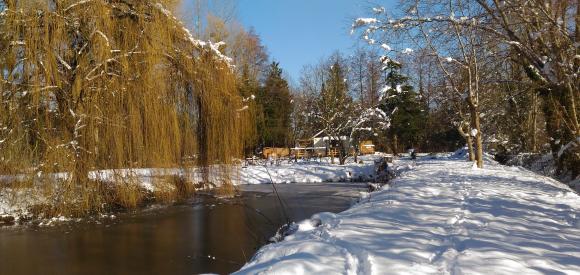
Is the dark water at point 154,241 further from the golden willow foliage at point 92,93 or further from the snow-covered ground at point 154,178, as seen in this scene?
the golden willow foliage at point 92,93

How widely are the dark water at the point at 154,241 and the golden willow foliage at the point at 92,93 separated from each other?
1.30 m

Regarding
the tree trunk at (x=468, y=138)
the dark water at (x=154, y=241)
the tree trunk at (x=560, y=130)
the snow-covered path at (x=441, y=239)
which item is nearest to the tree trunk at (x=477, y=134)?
the tree trunk at (x=560, y=130)

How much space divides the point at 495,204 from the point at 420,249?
3599 mm

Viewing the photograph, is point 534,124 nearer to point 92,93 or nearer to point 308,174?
point 308,174

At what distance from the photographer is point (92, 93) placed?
11898 millimetres

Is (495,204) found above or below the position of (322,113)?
below

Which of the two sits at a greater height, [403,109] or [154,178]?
[403,109]

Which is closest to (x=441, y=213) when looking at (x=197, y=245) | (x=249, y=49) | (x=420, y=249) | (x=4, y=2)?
(x=420, y=249)

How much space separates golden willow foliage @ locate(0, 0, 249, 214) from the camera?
11.0 metres

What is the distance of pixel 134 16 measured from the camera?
12.8 meters

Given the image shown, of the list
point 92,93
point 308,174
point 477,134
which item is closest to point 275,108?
point 308,174

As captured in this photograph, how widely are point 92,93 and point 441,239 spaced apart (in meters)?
9.59

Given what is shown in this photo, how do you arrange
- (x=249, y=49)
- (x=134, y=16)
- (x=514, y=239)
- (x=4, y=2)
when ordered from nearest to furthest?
1. (x=514, y=239)
2. (x=4, y=2)
3. (x=134, y=16)
4. (x=249, y=49)

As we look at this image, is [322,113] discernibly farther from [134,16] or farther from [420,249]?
[420,249]
